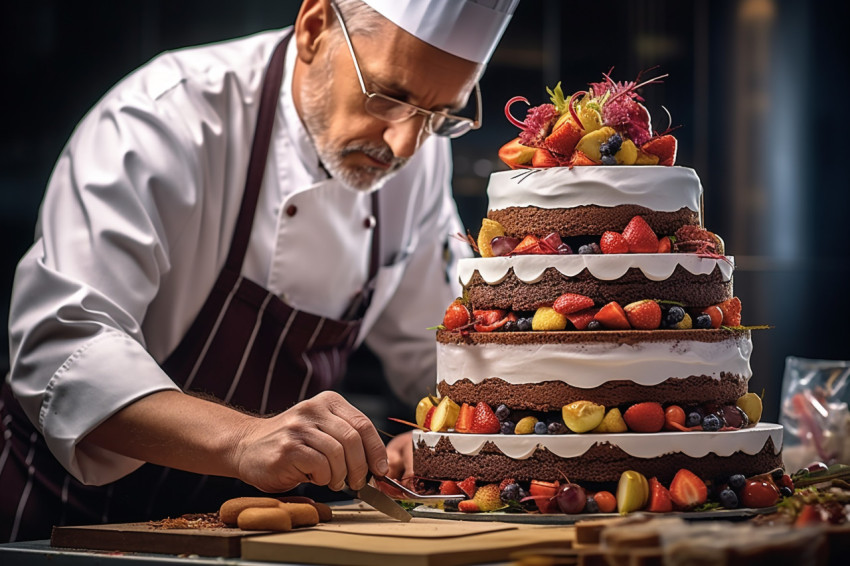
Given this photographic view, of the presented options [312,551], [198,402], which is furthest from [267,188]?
[312,551]

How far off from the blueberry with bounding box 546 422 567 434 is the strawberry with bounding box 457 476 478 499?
15cm

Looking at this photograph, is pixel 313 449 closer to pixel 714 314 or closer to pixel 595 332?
pixel 595 332

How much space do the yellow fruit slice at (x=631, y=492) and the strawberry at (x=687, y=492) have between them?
1.9 inches

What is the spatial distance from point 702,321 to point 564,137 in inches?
14.6

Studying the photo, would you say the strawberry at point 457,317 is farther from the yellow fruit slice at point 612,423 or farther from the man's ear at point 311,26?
the man's ear at point 311,26

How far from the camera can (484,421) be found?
1758 mm

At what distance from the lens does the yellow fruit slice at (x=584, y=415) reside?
5.49ft

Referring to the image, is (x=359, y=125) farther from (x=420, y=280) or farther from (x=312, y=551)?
(x=312, y=551)

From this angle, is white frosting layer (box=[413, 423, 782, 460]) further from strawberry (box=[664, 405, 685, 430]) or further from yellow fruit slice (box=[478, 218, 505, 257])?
yellow fruit slice (box=[478, 218, 505, 257])

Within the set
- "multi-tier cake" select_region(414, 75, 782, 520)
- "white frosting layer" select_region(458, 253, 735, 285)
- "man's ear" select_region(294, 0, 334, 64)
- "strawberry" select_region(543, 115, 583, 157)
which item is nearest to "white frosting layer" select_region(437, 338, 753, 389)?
"multi-tier cake" select_region(414, 75, 782, 520)

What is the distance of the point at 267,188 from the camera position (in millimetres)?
2342

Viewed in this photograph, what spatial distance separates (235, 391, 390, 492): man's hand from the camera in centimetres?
162

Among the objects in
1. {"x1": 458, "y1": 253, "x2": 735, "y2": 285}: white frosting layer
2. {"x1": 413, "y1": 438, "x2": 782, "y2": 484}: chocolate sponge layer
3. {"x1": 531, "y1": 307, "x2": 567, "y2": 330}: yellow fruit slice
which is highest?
{"x1": 458, "y1": 253, "x2": 735, "y2": 285}: white frosting layer

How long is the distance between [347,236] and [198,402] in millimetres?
724
